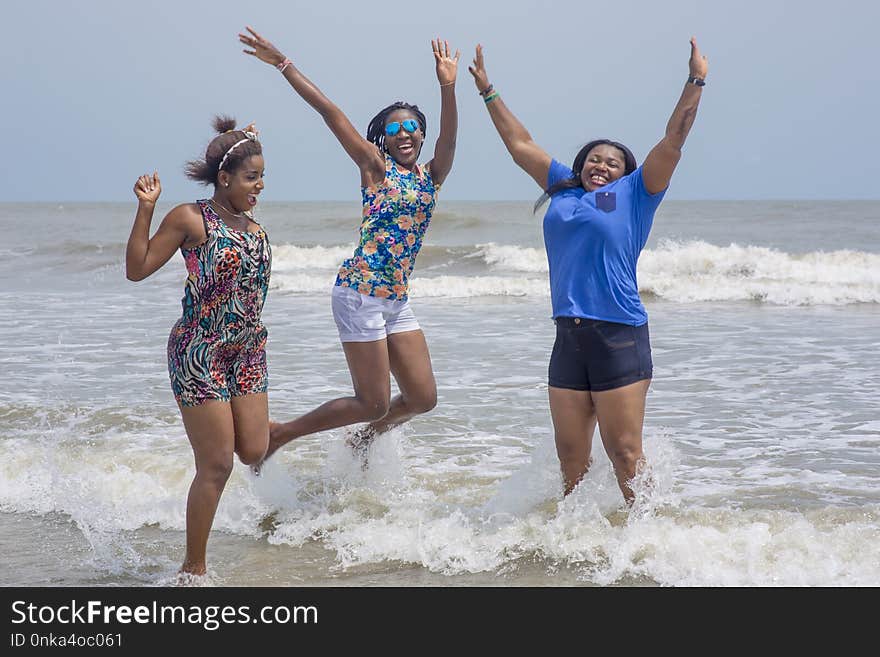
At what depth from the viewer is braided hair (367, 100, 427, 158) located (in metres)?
5.73

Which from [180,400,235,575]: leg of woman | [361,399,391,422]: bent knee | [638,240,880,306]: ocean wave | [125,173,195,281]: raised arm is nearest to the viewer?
[125,173,195,281]: raised arm

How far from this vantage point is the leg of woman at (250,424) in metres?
4.61

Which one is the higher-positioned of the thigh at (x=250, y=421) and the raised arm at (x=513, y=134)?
the raised arm at (x=513, y=134)

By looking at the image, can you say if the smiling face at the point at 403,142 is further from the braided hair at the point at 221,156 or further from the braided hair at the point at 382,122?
the braided hair at the point at 221,156

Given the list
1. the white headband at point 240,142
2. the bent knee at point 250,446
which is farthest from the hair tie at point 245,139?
the bent knee at point 250,446

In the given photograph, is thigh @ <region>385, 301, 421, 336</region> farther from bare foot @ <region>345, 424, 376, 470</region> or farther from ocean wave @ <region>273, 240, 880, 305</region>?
ocean wave @ <region>273, 240, 880, 305</region>

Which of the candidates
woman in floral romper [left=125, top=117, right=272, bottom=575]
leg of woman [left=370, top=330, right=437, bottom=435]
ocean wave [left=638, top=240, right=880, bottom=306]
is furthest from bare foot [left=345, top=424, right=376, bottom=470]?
ocean wave [left=638, top=240, right=880, bottom=306]

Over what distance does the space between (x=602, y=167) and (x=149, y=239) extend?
215cm

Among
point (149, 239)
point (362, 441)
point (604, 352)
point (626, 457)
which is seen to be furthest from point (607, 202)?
point (362, 441)

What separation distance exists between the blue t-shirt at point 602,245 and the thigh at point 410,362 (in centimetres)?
129

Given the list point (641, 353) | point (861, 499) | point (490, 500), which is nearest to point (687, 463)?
point (861, 499)

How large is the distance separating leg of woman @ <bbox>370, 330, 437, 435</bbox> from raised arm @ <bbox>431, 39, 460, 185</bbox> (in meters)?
0.94

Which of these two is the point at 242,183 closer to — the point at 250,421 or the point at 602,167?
the point at 250,421
